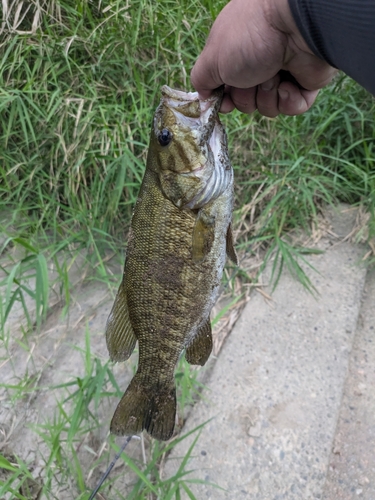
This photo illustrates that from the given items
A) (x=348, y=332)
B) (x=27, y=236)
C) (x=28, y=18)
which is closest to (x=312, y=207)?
(x=348, y=332)

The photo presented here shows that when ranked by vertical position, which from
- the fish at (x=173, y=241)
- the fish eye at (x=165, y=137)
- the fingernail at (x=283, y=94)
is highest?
the fingernail at (x=283, y=94)

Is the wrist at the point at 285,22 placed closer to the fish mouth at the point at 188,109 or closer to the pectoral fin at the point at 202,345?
the fish mouth at the point at 188,109

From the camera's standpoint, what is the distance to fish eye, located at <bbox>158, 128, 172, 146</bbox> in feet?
4.53

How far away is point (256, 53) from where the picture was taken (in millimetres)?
1414

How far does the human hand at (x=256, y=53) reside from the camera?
1.34m

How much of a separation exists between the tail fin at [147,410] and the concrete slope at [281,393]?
0.62 m

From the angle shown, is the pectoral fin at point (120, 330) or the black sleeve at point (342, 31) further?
the pectoral fin at point (120, 330)

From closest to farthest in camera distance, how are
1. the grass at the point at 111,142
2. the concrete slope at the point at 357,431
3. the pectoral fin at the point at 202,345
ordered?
the pectoral fin at the point at 202,345 < the concrete slope at the point at 357,431 < the grass at the point at 111,142

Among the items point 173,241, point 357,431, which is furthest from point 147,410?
point 357,431

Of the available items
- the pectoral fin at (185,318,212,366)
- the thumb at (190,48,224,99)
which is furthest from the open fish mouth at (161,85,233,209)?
the pectoral fin at (185,318,212,366)

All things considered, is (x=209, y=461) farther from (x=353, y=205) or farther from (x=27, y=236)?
(x=353, y=205)

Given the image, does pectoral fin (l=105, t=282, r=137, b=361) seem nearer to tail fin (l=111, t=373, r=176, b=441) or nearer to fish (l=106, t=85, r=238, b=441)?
fish (l=106, t=85, r=238, b=441)

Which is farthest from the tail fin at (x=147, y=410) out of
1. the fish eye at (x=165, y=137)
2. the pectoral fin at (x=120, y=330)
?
the fish eye at (x=165, y=137)

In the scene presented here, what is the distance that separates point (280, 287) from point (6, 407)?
1.73 metres
